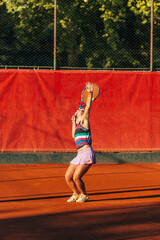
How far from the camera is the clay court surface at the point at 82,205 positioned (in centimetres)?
699

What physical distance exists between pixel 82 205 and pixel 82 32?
543 inches

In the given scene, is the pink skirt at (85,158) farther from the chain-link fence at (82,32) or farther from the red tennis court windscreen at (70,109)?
the chain-link fence at (82,32)

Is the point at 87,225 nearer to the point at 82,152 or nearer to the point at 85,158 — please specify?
the point at 85,158

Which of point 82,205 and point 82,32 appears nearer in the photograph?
point 82,205

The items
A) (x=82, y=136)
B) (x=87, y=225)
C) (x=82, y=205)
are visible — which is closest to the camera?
(x=87, y=225)

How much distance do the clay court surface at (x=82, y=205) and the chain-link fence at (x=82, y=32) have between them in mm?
8943

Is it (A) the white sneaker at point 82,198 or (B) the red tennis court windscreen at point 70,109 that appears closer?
(A) the white sneaker at point 82,198

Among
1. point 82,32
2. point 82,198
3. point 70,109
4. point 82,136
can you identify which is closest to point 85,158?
point 82,136

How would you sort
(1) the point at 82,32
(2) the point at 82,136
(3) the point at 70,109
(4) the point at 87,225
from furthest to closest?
(1) the point at 82,32 → (3) the point at 70,109 → (2) the point at 82,136 → (4) the point at 87,225

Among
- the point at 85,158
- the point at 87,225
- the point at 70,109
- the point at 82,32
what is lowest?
the point at 87,225

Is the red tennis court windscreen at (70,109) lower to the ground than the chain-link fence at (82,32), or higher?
lower

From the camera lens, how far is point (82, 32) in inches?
856

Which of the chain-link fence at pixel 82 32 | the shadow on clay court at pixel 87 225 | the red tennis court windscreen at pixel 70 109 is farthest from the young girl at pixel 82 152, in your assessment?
the chain-link fence at pixel 82 32

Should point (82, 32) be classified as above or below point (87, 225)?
above
